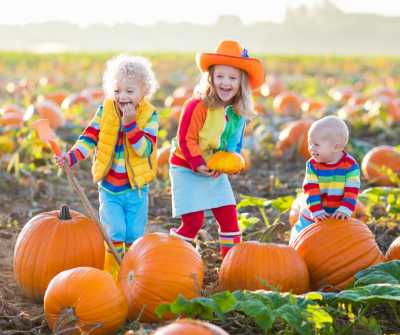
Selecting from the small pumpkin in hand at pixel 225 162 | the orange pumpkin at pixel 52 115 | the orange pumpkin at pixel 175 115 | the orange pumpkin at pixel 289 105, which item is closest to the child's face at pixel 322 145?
the small pumpkin in hand at pixel 225 162

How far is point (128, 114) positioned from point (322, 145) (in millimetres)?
1273

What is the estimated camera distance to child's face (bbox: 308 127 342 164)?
2.90 metres

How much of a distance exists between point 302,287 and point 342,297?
0.67m

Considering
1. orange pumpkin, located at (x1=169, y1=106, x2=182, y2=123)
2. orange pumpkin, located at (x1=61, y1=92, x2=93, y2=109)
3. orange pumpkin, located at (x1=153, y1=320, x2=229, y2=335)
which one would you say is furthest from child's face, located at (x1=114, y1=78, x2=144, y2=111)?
orange pumpkin, located at (x1=61, y1=92, x2=93, y2=109)

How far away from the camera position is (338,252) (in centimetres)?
284

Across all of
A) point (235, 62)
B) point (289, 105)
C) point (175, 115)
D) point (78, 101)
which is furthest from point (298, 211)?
point (78, 101)

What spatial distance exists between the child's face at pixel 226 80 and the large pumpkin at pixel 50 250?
4.30 feet

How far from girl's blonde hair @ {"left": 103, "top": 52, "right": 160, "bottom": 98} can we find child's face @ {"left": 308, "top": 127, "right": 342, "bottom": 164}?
3.77 feet

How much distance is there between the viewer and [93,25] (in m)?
163

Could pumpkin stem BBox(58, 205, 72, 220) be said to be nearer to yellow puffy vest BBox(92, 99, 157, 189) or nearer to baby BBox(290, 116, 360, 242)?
yellow puffy vest BBox(92, 99, 157, 189)

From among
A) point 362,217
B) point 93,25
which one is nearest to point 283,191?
point 362,217

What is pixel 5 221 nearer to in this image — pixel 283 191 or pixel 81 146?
pixel 81 146

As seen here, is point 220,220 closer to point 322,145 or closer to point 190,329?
point 322,145

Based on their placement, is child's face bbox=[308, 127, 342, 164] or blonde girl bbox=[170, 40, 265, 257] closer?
child's face bbox=[308, 127, 342, 164]
